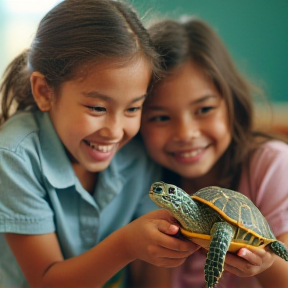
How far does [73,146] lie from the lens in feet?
2.21

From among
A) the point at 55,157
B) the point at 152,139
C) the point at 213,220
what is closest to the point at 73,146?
the point at 55,157

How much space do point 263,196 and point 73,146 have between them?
0.34 metres

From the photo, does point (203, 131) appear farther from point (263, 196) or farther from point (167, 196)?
point (167, 196)

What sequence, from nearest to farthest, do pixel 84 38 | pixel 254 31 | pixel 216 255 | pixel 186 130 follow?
pixel 216 255, pixel 84 38, pixel 186 130, pixel 254 31

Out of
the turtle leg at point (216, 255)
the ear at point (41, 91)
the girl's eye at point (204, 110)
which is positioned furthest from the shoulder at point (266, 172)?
the ear at point (41, 91)

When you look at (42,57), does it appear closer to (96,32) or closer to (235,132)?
(96,32)

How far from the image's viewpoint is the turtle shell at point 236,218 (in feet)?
1.58

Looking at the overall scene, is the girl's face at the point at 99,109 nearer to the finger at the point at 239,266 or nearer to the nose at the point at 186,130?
the nose at the point at 186,130

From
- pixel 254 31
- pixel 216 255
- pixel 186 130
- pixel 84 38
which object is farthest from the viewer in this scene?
pixel 254 31

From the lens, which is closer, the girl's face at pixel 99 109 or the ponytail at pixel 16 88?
the girl's face at pixel 99 109

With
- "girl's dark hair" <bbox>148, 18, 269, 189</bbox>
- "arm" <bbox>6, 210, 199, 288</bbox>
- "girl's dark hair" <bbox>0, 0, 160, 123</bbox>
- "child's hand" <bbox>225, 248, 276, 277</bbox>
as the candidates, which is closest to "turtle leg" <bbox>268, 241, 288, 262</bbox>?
"child's hand" <bbox>225, 248, 276, 277</bbox>

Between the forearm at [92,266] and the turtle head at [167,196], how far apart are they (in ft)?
0.52

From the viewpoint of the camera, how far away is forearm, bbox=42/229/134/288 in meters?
0.62

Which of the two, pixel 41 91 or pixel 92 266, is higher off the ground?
pixel 41 91
